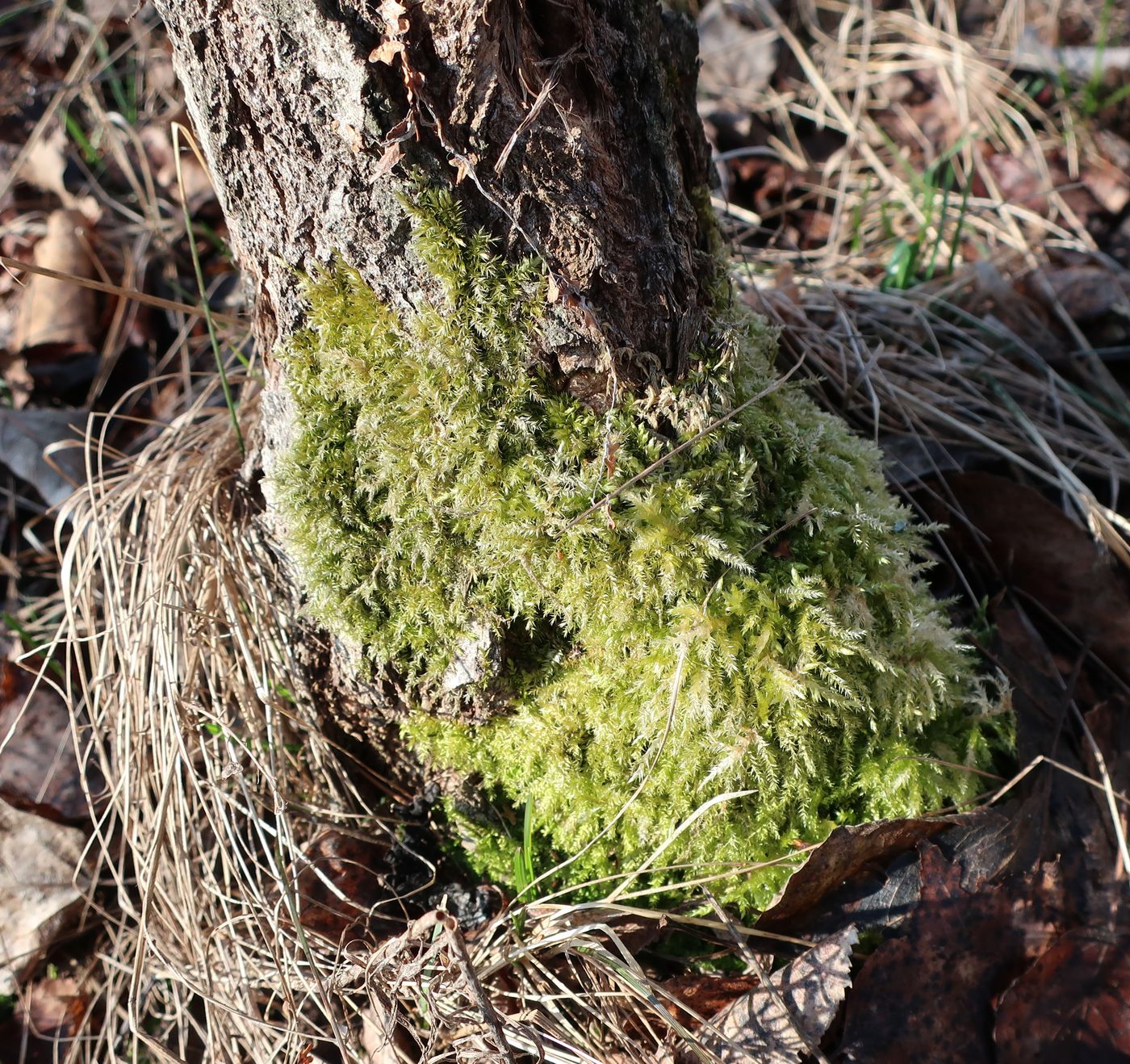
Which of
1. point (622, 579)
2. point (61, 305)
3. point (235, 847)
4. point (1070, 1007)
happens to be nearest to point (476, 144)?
point (622, 579)

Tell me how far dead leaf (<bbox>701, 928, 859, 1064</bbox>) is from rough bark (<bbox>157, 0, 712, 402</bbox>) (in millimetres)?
1062

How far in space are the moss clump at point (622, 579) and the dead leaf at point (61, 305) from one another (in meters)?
2.19

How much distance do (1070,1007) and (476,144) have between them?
1824 mm

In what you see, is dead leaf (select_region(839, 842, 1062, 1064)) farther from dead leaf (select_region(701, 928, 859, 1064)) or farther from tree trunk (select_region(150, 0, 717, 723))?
tree trunk (select_region(150, 0, 717, 723))

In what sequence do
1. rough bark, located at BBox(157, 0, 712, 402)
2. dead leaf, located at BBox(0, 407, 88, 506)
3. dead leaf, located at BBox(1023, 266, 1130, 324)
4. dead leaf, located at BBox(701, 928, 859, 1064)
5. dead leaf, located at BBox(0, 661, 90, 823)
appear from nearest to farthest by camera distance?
rough bark, located at BBox(157, 0, 712, 402), dead leaf, located at BBox(701, 928, 859, 1064), dead leaf, located at BBox(0, 661, 90, 823), dead leaf, located at BBox(0, 407, 88, 506), dead leaf, located at BBox(1023, 266, 1130, 324)

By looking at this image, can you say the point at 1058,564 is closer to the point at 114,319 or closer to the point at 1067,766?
the point at 1067,766

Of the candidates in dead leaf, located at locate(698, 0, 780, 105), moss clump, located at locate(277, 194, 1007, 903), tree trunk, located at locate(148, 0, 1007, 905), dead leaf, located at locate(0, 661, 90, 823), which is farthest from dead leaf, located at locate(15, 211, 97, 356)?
dead leaf, located at locate(698, 0, 780, 105)

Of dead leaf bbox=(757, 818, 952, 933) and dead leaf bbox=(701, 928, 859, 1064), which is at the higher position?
dead leaf bbox=(757, 818, 952, 933)

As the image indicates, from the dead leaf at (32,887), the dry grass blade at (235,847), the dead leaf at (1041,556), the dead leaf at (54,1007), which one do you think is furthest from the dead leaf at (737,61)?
the dead leaf at (54,1007)

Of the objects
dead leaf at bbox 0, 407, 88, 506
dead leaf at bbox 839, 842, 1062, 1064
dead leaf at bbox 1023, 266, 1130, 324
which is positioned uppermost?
dead leaf at bbox 0, 407, 88, 506

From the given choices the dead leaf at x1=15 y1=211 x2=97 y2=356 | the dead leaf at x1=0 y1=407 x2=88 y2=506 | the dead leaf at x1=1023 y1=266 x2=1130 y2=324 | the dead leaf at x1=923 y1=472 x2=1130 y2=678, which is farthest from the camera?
the dead leaf at x1=15 y1=211 x2=97 y2=356

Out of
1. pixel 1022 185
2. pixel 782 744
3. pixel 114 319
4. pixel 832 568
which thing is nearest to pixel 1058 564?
pixel 832 568

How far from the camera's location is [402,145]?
1279 mm

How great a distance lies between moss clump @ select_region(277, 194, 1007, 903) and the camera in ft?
4.72
